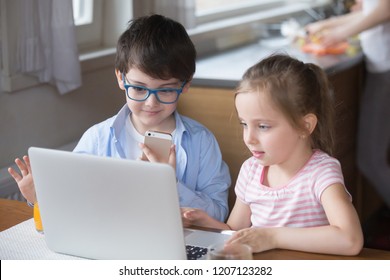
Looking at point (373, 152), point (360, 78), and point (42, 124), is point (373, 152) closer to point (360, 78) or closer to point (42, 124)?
point (360, 78)

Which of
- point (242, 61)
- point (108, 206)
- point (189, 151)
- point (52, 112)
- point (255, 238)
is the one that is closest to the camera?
point (108, 206)

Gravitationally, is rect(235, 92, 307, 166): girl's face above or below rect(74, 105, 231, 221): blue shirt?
above

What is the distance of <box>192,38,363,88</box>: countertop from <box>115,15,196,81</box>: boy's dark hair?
2.58 feet

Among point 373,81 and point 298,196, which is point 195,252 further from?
point 373,81

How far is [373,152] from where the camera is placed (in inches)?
129

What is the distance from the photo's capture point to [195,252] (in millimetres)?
1426

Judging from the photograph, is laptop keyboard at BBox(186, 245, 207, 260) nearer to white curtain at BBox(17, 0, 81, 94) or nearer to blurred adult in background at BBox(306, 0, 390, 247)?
white curtain at BBox(17, 0, 81, 94)

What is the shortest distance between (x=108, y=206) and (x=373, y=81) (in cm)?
214

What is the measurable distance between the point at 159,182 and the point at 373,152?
2225mm

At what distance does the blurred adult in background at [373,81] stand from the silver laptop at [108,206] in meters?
2.03

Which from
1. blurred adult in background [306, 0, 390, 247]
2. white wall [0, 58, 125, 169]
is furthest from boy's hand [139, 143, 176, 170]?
blurred adult in background [306, 0, 390, 247]

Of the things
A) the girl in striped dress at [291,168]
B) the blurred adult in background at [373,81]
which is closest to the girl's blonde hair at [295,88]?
the girl in striped dress at [291,168]

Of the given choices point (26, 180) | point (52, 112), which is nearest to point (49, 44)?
point (52, 112)

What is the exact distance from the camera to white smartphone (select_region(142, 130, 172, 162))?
5.17 ft
